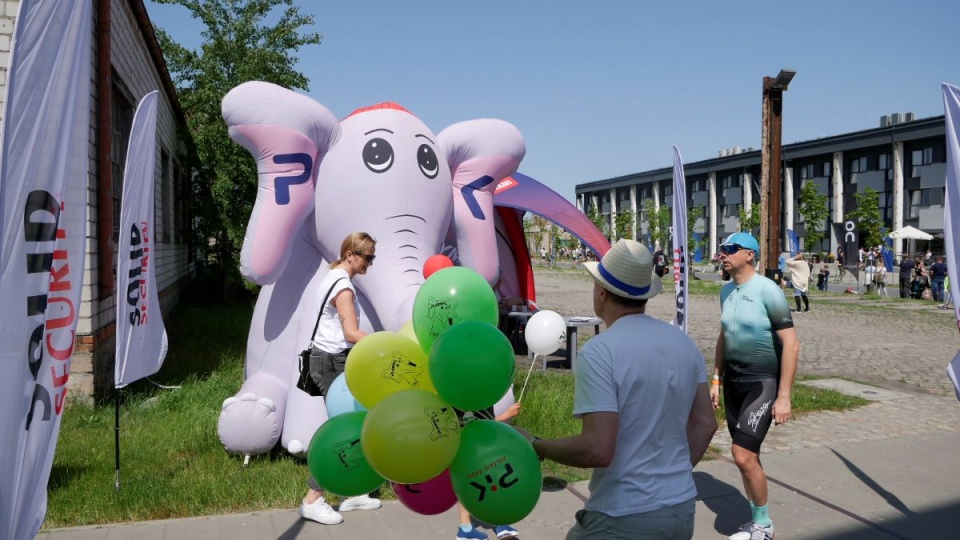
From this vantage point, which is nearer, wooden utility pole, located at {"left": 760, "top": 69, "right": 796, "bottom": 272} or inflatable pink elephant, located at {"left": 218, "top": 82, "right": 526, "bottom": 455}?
inflatable pink elephant, located at {"left": 218, "top": 82, "right": 526, "bottom": 455}

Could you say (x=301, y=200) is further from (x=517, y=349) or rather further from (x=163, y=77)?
(x=163, y=77)

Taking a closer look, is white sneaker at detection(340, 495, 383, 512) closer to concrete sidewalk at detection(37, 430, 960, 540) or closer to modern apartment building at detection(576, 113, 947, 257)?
concrete sidewalk at detection(37, 430, 960, 540)

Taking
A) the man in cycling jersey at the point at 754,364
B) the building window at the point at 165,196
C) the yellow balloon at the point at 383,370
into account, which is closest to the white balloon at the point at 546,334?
the man in cycling jersey at the point at 754,364

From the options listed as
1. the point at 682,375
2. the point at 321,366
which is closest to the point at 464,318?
the point at 682,375

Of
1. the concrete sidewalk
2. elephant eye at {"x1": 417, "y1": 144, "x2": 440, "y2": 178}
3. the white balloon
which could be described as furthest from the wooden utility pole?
elephant eye at {"x1": 417, "y1": 144, "x2": 440, "y2": 178}

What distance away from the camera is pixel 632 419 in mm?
2473

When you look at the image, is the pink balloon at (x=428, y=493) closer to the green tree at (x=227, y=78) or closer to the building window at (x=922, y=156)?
the green tree at (x=227, y=78)

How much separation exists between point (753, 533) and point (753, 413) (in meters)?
0.68

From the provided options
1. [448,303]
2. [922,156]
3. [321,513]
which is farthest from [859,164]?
[448,303]

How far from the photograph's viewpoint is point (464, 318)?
11.1ft

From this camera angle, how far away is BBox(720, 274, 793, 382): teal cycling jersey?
4.33 meters

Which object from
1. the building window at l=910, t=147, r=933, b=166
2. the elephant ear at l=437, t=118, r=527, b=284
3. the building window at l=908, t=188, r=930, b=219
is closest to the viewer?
the elephant ear at l=437, t=118, r=527, b=284

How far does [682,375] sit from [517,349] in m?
9.65

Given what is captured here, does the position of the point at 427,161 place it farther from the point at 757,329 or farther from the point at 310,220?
the point at 757,329
